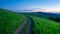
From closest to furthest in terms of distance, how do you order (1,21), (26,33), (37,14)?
(26,33) < (1,21) < (37,14)

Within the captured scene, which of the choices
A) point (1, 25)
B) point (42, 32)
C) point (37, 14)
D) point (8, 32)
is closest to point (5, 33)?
point (8, 32)

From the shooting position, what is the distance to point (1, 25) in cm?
858

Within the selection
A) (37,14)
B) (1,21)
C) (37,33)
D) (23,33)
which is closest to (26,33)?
(23,33)

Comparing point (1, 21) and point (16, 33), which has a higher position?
point (1, 21)

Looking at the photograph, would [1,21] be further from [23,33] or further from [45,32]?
[45,32]

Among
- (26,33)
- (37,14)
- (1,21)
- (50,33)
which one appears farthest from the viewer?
(37,14)

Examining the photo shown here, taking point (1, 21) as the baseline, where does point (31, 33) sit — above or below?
below

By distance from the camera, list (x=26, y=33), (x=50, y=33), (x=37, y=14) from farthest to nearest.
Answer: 1. (x=37, y=14)
2. (x=26, y=33)
3. (x=50, y=33)

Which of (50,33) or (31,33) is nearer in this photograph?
(50,33)

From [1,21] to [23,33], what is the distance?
2020mm

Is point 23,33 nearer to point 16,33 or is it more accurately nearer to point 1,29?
point 16,33

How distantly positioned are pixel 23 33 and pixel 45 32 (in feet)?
4.66

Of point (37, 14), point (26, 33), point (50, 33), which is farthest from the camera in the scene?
point (37, 14)

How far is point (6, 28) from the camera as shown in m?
8.45
